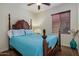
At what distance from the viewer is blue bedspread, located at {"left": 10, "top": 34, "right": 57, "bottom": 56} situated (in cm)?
142

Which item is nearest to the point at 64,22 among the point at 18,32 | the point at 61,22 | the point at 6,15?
the point at 61,22

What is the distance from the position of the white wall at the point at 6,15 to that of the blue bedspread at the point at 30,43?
0.13 meters

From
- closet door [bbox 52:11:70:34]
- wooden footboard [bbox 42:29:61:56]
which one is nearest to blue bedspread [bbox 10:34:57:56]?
wooden footboard [bbox 42:29:61:56]

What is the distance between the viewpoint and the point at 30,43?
1.43 meters

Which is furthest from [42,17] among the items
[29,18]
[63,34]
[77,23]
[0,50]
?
[0,50]

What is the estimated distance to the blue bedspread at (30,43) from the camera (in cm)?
142

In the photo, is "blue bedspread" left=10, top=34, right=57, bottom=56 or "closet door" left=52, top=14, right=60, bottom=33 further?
"closet door" left=52, top=14, right=60, bottom=33

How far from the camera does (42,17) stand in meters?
1.58

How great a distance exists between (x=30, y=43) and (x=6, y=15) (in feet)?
1.80

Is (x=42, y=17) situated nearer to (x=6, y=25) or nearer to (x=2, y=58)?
(x=6, y=25)

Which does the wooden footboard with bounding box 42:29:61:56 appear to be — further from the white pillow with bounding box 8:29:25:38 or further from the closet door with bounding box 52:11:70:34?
the white pillow with bounding box 8:29:25:38

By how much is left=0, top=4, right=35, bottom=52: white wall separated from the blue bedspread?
13cm

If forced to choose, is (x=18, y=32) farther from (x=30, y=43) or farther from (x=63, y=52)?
(x=63, y=52)

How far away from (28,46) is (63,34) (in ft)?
1.81
